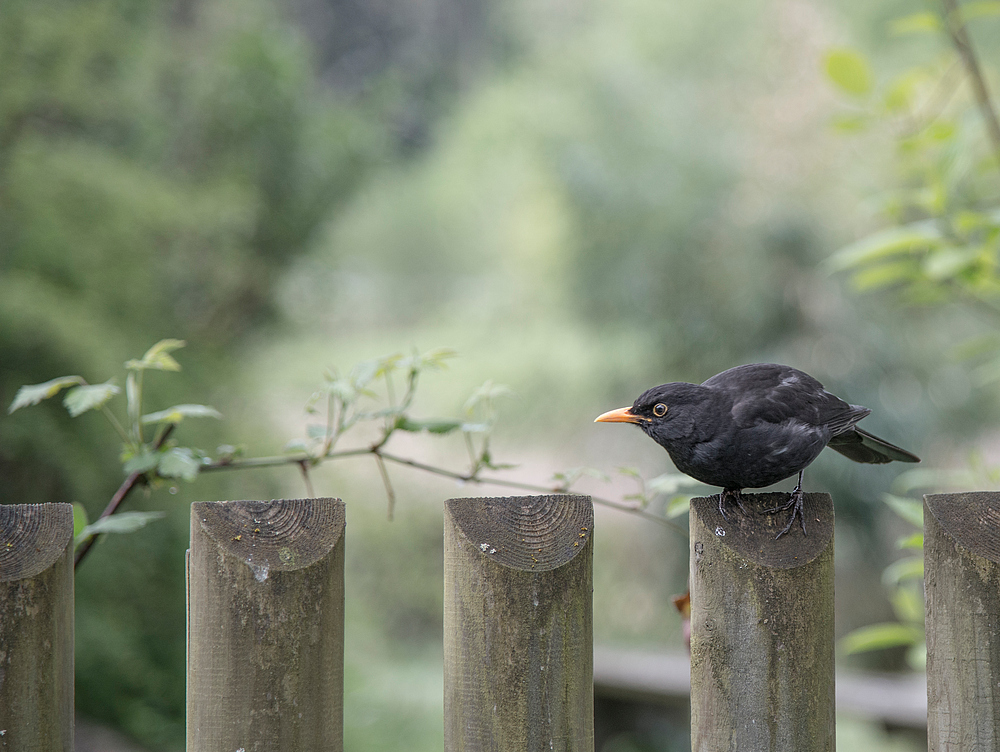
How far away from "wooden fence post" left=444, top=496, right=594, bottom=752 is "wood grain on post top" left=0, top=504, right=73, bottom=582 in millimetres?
458

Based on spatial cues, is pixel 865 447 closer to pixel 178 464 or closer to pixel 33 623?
pixel 178 464

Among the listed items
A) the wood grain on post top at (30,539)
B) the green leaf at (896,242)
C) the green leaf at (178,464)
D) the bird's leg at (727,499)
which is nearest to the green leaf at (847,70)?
the green leaf at (896,242)

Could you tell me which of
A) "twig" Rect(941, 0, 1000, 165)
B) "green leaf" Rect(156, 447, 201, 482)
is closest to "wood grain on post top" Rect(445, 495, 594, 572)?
"green leaf" Rect(156, 447, 201, 482)

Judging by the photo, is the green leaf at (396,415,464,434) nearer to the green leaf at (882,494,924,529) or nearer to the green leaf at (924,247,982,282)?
the green leaf at (882,494,924,529)

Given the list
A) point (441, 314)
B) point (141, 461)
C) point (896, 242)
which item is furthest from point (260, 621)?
point (441, 314)

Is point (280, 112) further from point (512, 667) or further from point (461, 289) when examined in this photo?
point (461, 289)

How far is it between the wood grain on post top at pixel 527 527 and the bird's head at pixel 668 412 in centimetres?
33

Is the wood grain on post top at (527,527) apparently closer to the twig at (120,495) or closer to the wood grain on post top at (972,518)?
the wood grain on post top at (972,518)

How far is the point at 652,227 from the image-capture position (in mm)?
6453

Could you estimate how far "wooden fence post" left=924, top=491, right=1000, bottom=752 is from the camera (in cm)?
99

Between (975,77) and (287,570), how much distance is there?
1613mm

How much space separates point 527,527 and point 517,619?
0.11m

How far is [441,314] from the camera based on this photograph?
12.1 meters

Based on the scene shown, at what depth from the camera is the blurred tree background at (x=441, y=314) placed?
3234mm
